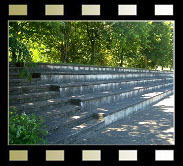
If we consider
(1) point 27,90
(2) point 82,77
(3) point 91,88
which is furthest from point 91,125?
(2) point 82,77

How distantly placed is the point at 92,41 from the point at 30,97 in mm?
10880

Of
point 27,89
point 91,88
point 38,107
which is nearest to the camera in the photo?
point 38,107

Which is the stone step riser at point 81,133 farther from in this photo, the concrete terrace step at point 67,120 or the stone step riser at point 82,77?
the stone step riser at point 82,77

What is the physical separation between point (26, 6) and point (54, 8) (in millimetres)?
341

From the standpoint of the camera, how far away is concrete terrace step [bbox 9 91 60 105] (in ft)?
18.2

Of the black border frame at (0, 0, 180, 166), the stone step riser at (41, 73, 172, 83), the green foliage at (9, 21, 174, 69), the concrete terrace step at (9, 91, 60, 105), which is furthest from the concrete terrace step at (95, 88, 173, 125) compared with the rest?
the green foliage at (9, 21, 174, 69)

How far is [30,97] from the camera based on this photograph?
5.98m

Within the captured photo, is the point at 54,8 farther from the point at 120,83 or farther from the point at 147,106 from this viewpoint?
the point at 120,83

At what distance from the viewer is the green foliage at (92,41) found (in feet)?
41.0

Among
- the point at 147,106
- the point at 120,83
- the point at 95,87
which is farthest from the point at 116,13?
the point at 120,83

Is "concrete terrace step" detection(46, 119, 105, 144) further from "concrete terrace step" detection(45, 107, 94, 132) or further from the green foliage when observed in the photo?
the green foliage

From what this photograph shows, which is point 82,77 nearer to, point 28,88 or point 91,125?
point 28,88

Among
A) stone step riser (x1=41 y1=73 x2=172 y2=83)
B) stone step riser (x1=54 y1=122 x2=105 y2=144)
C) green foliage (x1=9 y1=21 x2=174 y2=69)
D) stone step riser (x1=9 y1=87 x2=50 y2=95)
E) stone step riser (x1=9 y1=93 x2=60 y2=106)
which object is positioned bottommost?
stone step riser (x1=54 y1=122 x2=105 y2=144)

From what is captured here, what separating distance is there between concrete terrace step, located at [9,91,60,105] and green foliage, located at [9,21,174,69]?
3.58m
